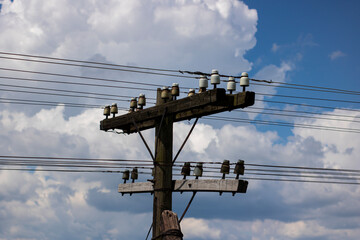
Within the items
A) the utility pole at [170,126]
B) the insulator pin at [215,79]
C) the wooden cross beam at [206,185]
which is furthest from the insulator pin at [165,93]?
the wooden cross beam at [206,185]

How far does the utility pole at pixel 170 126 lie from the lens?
13898 mm

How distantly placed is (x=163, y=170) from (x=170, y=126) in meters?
1.27

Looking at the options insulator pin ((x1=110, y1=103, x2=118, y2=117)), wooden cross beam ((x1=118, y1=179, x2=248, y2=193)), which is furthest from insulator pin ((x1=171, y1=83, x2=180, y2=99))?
insulator pin ((x1=110, y1=103, x2=118, y2=117))

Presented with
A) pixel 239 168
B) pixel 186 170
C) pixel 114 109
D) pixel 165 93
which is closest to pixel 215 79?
pixel 165 93

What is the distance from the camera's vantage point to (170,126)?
51.1ft

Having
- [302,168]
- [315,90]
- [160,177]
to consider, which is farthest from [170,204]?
[315,90]

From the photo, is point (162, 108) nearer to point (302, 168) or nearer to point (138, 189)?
point (138, 189)

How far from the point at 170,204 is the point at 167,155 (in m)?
1.34

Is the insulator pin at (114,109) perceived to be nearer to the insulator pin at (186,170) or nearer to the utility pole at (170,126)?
the utility pole at (170,126)

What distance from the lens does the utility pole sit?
13.9 m

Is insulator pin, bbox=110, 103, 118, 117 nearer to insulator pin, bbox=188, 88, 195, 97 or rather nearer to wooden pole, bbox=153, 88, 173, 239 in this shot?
wooden pole, bbox=153, 88, 173, 239

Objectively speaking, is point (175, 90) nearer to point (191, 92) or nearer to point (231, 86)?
point (191, 92)

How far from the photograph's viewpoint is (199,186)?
14602mm

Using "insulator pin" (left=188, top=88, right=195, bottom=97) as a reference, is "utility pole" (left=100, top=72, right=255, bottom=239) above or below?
below
